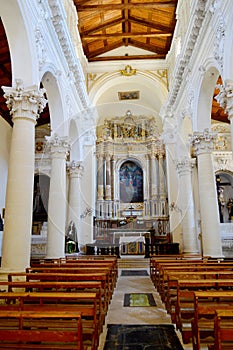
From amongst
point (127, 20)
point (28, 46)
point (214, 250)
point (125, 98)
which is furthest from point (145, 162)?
point (28, 46)

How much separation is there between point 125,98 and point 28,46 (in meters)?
13.5

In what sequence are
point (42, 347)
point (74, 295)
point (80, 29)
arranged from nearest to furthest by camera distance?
point (42, 347), point (74, 295), point (80, 29)

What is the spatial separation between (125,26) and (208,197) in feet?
37.1

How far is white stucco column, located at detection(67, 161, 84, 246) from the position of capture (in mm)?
15109

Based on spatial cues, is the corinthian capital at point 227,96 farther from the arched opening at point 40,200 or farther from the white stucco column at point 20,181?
the arched opening at point 40,200

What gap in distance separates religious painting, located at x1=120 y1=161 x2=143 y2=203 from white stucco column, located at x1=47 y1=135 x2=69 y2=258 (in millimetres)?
10708

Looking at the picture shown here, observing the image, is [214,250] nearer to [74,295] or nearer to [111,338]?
[111,338]

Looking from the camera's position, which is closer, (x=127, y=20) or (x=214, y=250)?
(x=214, y=250)

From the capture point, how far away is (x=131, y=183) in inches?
850

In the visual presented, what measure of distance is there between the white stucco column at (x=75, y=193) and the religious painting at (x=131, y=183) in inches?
247

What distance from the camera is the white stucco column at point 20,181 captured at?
6.76 metres

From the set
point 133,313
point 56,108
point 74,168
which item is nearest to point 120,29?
point 56,108

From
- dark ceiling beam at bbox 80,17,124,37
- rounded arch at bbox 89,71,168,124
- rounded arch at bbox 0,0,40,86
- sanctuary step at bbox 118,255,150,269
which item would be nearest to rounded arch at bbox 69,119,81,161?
rounded arch at bbox 89,71,168,124

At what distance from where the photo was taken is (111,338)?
3.99m
